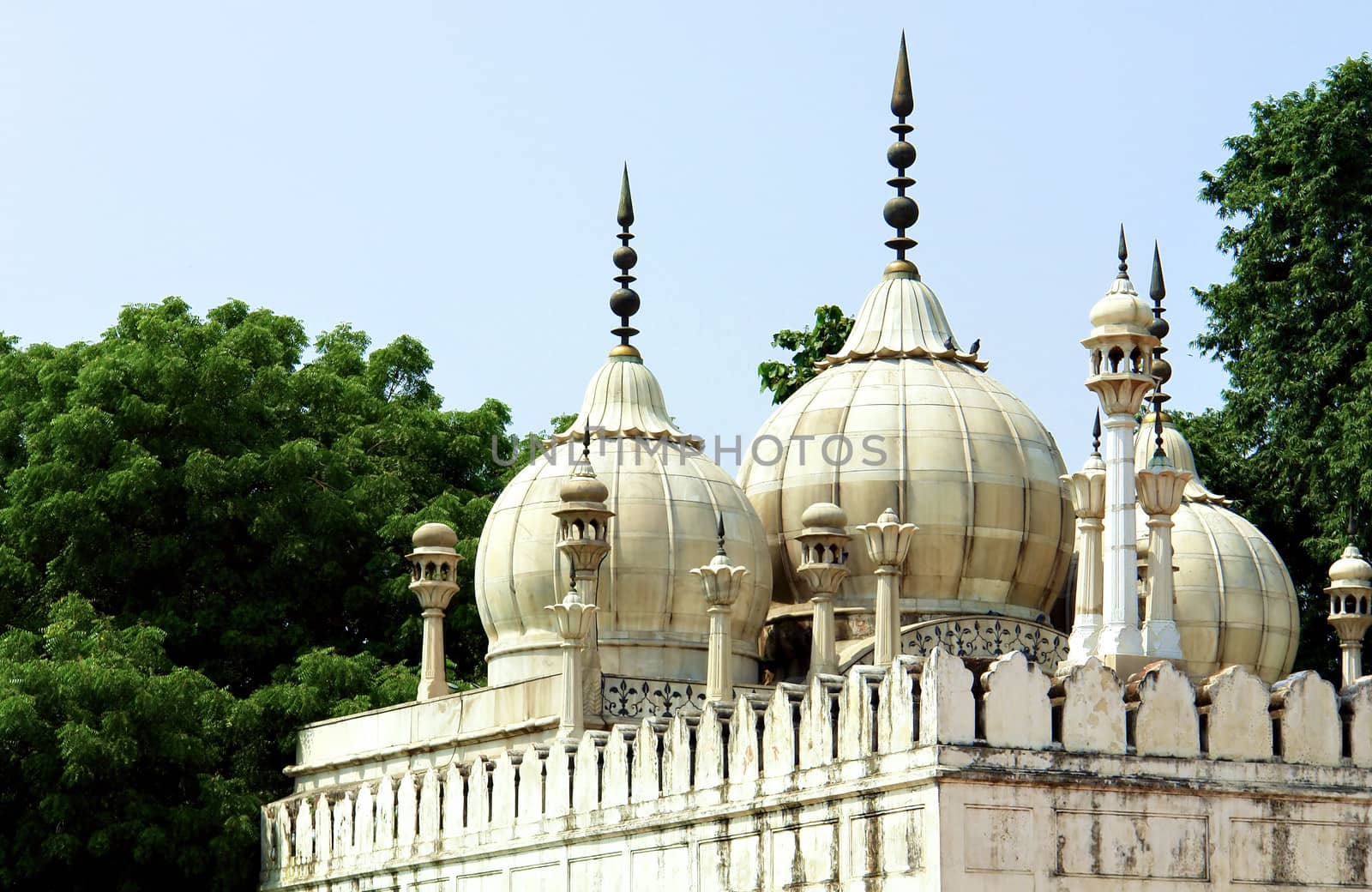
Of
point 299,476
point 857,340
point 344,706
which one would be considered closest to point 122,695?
point 344,706

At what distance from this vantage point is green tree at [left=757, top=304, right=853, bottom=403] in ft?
145

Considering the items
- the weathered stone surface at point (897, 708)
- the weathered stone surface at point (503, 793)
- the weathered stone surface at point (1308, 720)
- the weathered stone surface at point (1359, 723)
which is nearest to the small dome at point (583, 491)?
the weathered stone surface at point (503, 793)

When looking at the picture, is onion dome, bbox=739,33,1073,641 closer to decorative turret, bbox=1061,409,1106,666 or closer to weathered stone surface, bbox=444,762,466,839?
decorative turret, bbox=1061,409,1106,666

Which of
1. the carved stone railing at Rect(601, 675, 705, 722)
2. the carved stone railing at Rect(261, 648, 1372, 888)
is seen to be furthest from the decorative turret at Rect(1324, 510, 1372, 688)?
the carved stone railing at Rect(261, 648, 1372, 888)

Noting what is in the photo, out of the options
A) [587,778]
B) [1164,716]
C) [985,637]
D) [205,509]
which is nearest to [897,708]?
[1164,716]

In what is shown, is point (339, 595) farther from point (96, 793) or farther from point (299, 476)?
point (96, 793)

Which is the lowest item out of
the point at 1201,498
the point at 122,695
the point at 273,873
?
the point at 273,873

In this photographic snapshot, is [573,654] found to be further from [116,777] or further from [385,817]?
[116,777]

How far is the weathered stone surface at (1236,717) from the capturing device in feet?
66.5

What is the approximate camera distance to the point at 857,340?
112 feet

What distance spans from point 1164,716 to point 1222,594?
1390 cm

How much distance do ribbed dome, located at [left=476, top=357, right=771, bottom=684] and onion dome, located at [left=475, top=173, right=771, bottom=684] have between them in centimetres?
1

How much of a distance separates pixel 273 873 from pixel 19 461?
33.6 ft

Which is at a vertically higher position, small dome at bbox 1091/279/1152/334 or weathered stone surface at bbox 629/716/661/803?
small dome at bbox 1091/279/1152/334
